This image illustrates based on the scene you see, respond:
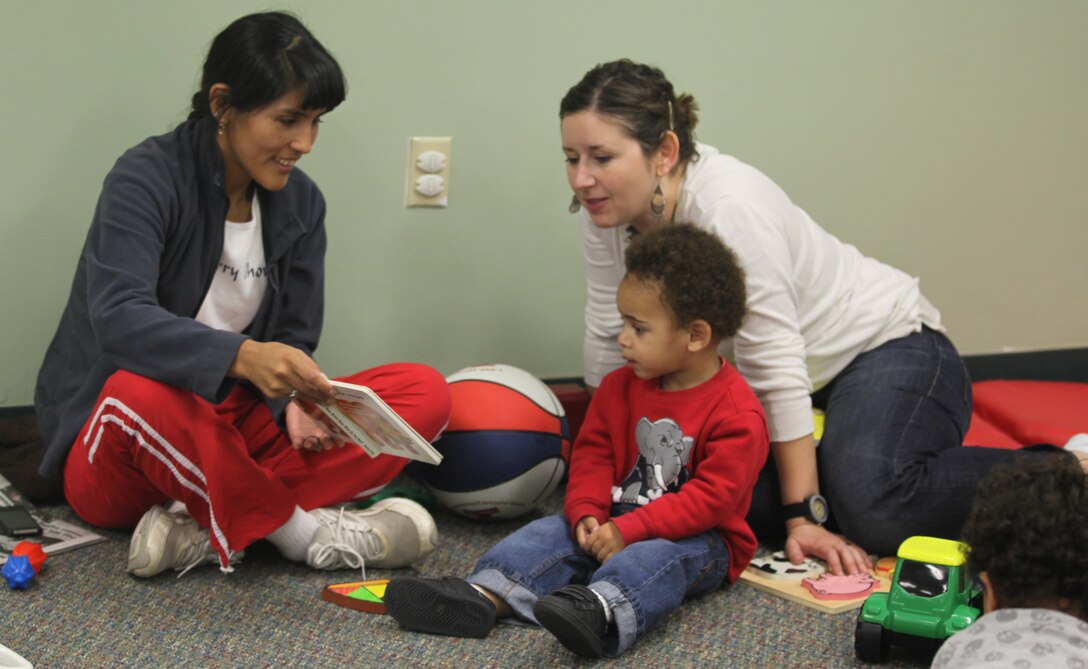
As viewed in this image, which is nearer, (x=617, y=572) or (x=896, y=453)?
(x=617, y=572)

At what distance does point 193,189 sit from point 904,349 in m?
1.33

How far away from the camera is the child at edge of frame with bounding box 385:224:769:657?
180 cm

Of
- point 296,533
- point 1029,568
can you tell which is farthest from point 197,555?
point 1029,568

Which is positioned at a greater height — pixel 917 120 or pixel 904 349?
pixel 917 120

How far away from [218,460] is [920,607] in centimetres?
106

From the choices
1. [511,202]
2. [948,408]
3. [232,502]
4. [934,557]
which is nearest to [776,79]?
[511,202]

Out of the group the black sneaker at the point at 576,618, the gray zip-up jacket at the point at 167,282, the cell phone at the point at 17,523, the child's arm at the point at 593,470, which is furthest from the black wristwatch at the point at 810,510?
the cell phone at the point at 17,523

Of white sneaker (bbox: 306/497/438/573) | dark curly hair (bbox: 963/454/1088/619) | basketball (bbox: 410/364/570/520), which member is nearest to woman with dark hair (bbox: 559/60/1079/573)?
basketball (bbox: 410/364/570/520)

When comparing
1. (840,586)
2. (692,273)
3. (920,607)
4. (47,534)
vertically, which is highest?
(692,273)

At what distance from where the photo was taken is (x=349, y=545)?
80.0 inches

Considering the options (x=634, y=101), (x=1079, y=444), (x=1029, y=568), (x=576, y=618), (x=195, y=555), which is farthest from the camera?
(x=1079, y=444)

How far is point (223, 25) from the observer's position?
233 cm

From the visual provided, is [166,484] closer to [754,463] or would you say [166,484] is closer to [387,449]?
[387,449]

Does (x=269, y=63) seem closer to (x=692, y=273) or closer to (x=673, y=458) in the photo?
(x=692, y=273)
